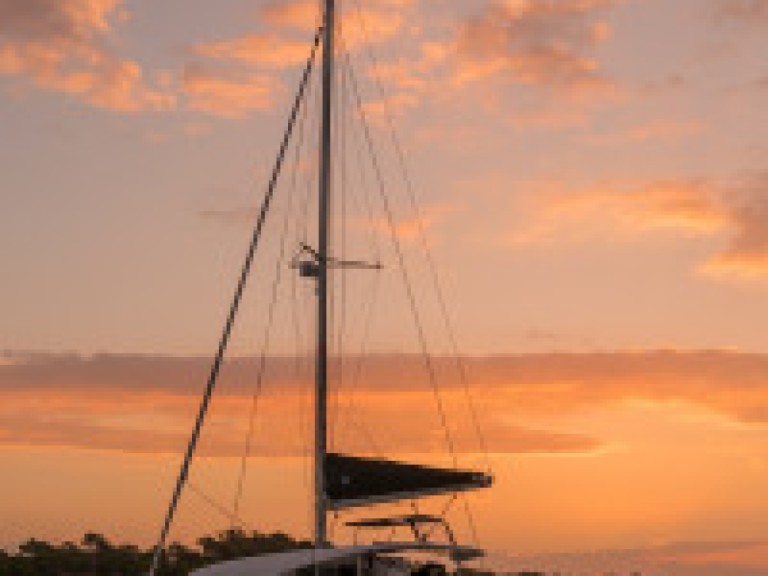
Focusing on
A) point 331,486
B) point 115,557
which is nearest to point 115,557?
point 115,557

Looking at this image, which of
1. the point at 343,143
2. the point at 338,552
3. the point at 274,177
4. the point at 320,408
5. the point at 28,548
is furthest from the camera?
the point at 28,548

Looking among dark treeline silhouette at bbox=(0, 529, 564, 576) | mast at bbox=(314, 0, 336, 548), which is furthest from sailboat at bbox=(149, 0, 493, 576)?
dark treeline silhouette at bbox=(0, 529, 564, 576)

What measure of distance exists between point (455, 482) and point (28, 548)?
3424 centimetres

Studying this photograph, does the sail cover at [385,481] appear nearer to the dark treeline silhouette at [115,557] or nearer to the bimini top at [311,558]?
the bimini top at [311,558]

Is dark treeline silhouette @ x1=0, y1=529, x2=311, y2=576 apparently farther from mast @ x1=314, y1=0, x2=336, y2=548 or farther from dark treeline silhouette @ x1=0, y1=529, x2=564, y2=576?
mast @ x1=314, y1=0, x2=336, y2=548

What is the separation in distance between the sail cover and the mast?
0.84 feet

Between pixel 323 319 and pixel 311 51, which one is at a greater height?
pixel 311 51

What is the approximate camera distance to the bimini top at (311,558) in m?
28.3

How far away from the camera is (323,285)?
3284 centimetres

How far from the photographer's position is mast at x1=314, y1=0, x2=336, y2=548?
31.6 meters

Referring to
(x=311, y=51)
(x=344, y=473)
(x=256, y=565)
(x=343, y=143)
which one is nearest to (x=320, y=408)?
(x=344, y=473)

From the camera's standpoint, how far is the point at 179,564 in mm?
62188

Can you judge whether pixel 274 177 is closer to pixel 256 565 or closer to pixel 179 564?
pixel 256 565

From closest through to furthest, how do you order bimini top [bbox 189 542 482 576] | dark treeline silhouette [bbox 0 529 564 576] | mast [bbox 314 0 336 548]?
bimini top [bbox 189 542 482 576], mast [bbox 314 0 336 548], dark treeline silhouette [bbox 0 529 564 576]
